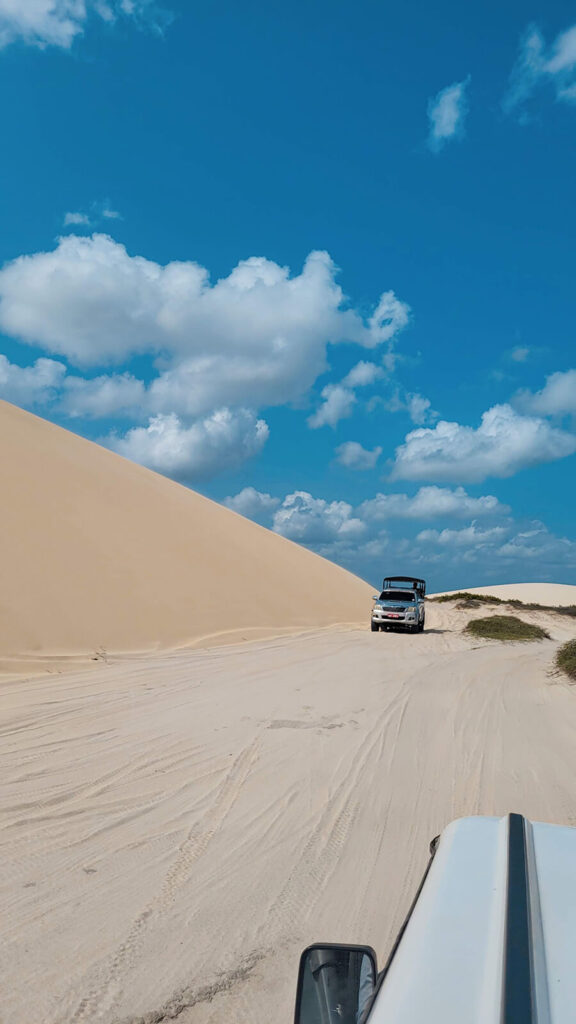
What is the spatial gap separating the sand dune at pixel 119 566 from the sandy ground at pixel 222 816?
376 cm

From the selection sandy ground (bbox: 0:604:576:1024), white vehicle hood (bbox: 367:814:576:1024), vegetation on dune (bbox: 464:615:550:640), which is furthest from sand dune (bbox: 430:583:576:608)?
white vehicle hood (bbox: 367:814:576:1024)

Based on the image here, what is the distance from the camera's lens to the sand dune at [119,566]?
1461 cm

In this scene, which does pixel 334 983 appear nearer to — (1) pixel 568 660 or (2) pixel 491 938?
(2) pixel 491 938

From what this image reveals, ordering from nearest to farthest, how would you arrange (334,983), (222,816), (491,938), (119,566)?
(491,938) < (334,983) < (222,816) < (119,566)

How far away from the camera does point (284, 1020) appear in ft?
9.52

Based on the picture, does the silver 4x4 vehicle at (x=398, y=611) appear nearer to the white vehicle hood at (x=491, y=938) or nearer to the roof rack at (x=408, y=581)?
the roof rack at (x=408, y=581)

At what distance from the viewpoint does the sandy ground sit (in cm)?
322

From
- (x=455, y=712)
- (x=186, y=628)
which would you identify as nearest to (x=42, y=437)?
(x=186, y=628)

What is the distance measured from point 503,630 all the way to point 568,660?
10.4 meters

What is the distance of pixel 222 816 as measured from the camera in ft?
17.0

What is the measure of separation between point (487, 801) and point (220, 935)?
291 cm

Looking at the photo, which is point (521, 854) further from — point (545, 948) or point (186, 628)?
point (186, 628)

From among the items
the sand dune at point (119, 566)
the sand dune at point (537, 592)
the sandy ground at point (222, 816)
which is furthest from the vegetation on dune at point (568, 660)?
the sand dune at point (537, 592)

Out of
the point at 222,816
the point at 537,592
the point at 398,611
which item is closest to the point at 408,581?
the point at 398,611
